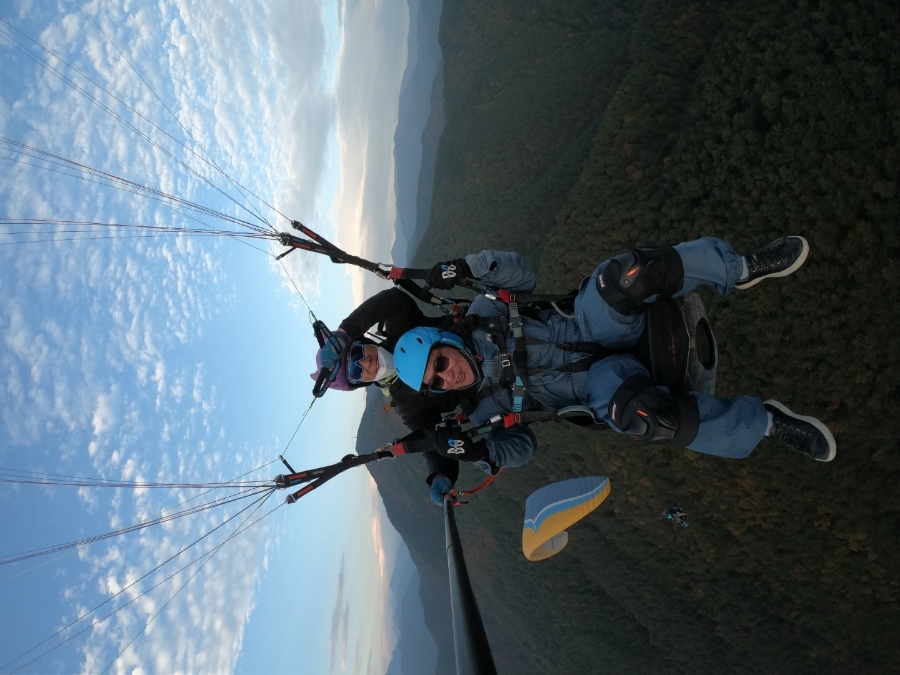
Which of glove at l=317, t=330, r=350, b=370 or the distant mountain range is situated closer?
glove at l=317, t=330, r=350, b=370

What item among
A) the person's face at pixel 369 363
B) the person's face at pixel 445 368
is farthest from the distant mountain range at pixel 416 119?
the person's face at pixel 445 368

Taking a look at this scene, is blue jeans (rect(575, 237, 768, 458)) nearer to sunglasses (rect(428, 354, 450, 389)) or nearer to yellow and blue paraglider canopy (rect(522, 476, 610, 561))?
yellow and blue paraglider canopy (rect(522, 476, 610, 561))

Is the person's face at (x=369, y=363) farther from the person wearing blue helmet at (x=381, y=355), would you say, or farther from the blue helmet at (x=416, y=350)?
the blue helmet at (x=416, y=350)

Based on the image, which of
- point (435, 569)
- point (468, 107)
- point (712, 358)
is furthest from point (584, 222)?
point (435, 569)

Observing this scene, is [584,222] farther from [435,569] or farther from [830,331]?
[435,569]

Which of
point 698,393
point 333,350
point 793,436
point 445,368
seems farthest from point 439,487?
point 793,436

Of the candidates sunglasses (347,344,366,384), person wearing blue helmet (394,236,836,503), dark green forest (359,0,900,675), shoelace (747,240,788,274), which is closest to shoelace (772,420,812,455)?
person wearing blue helmet (394,236,836,503)

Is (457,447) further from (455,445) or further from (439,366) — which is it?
(439,366)
